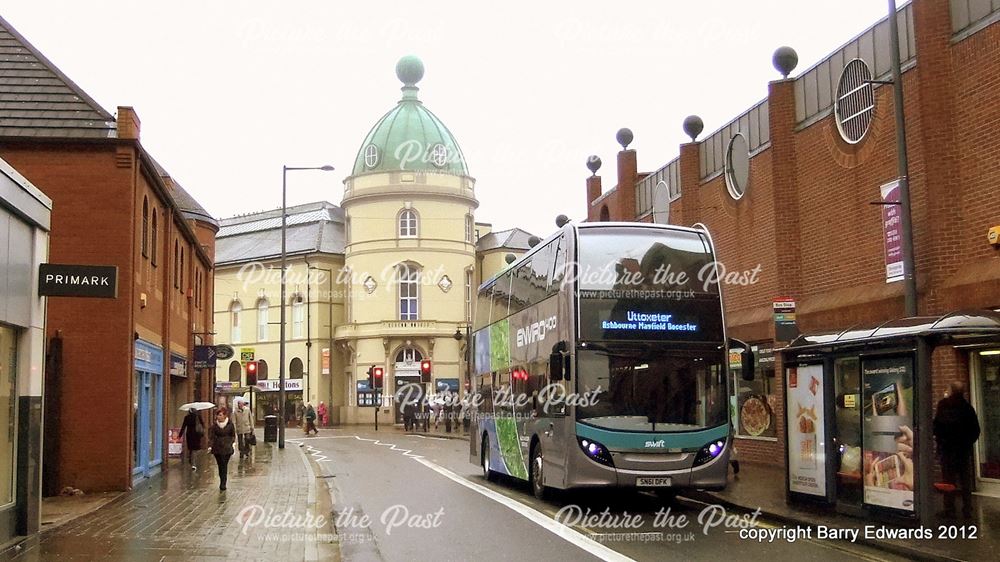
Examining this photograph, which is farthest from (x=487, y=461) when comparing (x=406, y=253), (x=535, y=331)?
(x=406, y=253)

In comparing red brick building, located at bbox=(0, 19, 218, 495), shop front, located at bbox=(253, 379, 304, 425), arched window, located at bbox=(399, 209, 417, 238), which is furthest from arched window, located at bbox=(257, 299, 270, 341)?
red brick building, located at bbox=(0, 19, 218, 495)

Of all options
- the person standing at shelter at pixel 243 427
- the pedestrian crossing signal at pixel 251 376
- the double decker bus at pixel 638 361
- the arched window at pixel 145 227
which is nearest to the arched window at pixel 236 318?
the pedestrian crossing signal at pixel 251 376

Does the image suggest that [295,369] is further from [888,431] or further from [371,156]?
[888,431]

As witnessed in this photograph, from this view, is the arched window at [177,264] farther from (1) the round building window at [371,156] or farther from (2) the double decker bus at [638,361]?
(1) the round building window at [371,156]

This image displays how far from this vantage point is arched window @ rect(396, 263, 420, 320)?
214ft

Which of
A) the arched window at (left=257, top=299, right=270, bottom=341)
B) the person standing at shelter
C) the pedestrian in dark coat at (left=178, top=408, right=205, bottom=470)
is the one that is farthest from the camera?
the arched window at (left=257, top=299, right=270, bottom=341)

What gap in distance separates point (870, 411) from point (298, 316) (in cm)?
5946

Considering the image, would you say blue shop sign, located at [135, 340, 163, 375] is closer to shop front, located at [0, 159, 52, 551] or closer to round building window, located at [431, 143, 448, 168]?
shop front, located at [0, 159, 52, 551]

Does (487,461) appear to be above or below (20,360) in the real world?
below

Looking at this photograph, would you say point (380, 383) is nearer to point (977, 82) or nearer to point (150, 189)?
point (150, 189)

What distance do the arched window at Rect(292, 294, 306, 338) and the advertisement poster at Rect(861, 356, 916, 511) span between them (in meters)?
58.3

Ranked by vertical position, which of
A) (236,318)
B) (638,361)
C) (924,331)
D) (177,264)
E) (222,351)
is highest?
(236,318)

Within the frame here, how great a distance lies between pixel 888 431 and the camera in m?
12.8

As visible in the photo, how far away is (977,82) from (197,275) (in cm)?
2492
